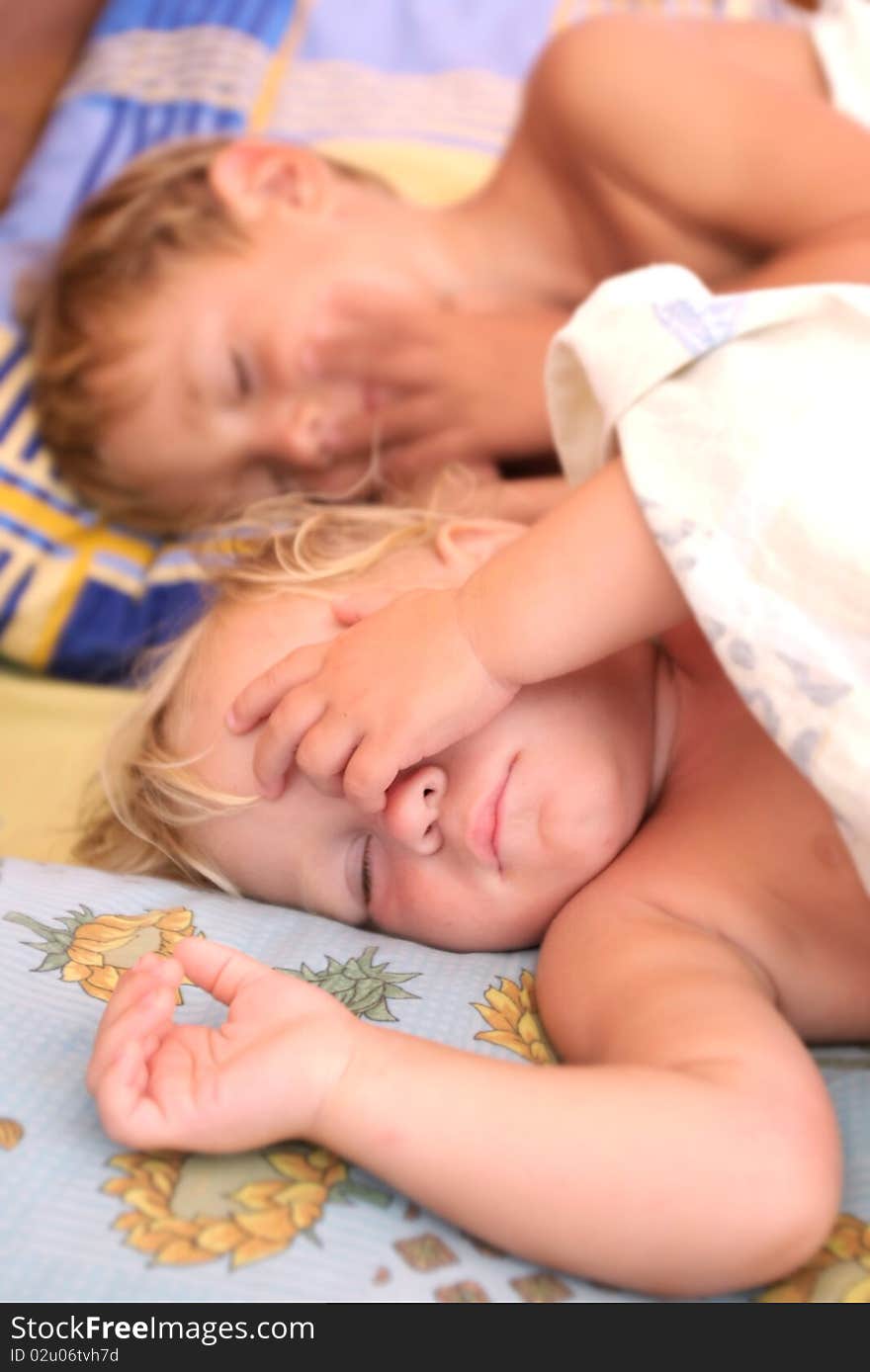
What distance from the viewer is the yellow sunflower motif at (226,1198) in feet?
2.02

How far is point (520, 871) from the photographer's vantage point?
87 cm

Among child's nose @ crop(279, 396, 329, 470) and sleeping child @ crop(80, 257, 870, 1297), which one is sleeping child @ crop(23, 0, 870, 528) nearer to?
child's nose @ crop(279, 396, 329, 470)

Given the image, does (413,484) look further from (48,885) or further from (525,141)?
(48,885)

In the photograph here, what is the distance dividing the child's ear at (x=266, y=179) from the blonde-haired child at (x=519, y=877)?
0.68 metres

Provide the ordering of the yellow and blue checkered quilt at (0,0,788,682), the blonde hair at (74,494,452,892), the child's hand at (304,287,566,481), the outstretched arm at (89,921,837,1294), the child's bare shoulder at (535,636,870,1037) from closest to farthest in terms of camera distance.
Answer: the outstretched arm at (89,921,837,1294) → the child's bare shoulder at (535,636,870,1037) → the blonde hair at (74,494,452,892) → the child's hand at (304,287,566,481) → the yellow and blue checkered quilt at (0,0,788,682)

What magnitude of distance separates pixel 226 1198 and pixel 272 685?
1.14ft

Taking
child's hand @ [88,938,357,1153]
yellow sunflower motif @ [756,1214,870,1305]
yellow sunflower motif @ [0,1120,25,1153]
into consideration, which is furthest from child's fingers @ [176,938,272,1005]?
yellow sunflower motif @ [756,1214,870,1305]

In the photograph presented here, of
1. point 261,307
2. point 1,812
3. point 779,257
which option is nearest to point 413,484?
point 261,307

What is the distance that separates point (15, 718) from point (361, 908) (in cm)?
64

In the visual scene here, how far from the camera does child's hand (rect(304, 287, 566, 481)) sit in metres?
1.52

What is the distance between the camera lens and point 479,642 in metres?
0.80

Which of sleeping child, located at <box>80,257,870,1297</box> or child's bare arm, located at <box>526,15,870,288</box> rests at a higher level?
child's bare arm, located at <box>526,15,870,288</box>

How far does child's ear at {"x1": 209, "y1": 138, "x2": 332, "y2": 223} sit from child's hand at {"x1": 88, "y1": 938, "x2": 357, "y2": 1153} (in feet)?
3.78

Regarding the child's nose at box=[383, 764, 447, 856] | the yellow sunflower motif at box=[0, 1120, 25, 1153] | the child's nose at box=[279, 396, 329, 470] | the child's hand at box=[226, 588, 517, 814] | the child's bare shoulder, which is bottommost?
the child's nose at box=[279, 396, 329, 470]
